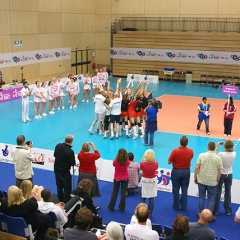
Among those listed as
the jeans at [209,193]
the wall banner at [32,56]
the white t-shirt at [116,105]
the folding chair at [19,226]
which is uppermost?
the wall banner at [32,56]

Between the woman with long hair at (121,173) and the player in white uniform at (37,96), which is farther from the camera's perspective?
the player in white uniform at (37,96)

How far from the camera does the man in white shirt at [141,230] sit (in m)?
5.11

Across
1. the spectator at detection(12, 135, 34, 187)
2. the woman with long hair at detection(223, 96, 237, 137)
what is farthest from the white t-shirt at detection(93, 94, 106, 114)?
the spectator at detection(12, 135, 34, 187)

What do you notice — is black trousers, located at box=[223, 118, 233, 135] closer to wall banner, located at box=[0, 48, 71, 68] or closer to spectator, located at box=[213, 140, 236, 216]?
spectator, located at box=[213, 140, 236, 216]

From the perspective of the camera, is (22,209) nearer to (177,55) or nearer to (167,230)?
(167,230)

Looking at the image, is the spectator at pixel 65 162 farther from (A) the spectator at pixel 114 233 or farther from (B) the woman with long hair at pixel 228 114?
(B) the woman with long hair at pixel 228 114

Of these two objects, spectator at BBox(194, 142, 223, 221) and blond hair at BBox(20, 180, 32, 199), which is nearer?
blond hair at BBox(20, 180, 32, 199)

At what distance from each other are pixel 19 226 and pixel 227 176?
453 centimetres

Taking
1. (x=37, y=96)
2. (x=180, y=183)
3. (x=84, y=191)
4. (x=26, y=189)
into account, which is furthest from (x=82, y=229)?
(x=37, y=96)

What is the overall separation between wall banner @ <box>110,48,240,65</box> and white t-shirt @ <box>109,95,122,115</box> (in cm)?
1720

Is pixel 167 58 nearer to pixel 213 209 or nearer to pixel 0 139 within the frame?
pixel 0 139

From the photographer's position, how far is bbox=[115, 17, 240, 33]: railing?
1131 inches

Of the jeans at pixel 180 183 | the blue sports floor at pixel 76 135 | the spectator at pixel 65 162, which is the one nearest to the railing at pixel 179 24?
the blue sports floor at pixel 76 135

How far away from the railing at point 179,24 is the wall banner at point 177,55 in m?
1.85
